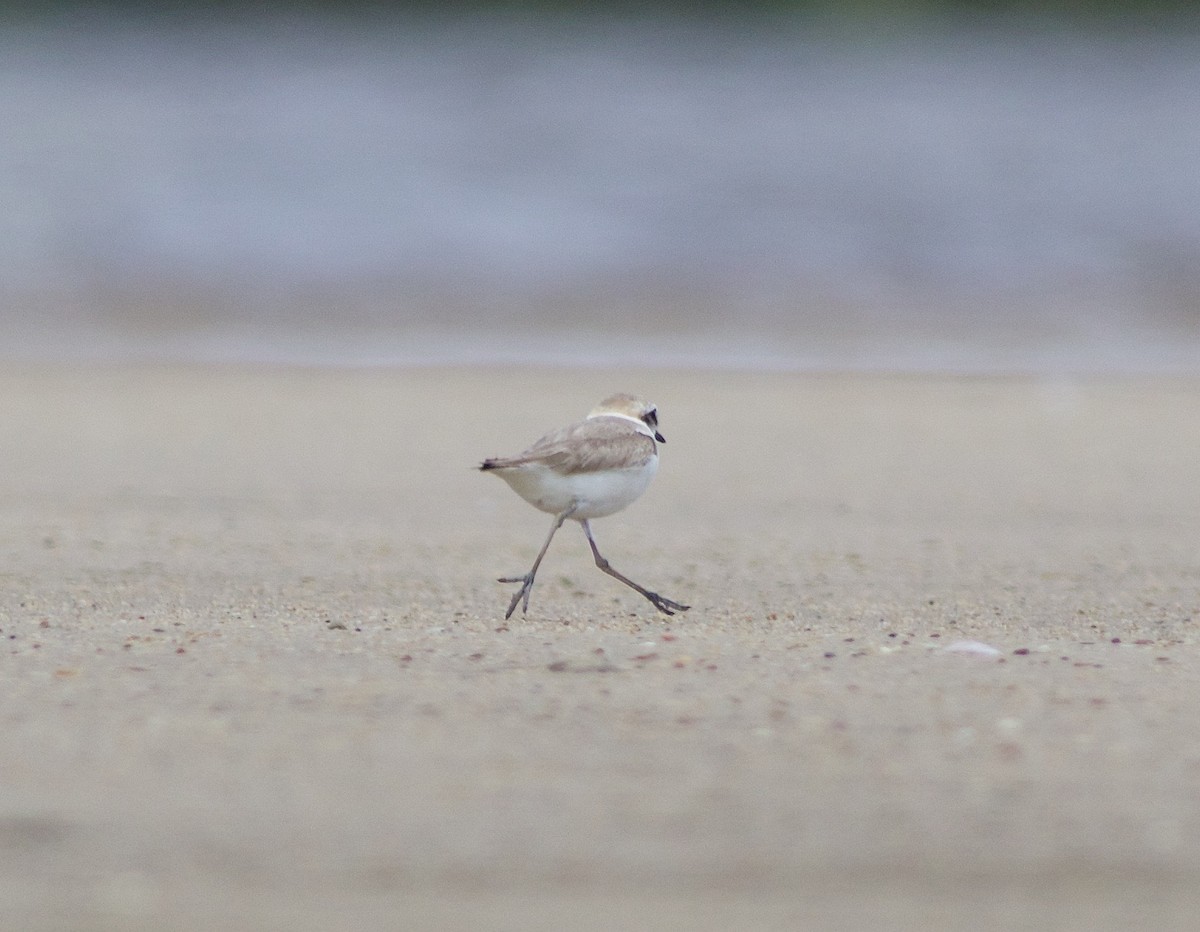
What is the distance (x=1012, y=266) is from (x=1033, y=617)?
39.1ft

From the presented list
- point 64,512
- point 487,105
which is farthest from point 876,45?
point 64,512

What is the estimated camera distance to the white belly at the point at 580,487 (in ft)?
A: 18.3

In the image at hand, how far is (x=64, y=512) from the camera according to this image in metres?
7.93

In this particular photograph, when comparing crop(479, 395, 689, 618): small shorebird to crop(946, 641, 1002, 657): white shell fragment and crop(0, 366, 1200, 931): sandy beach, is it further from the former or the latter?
crop(946, 641, 1002, 657): white shell fragment

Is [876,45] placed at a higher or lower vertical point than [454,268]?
higher

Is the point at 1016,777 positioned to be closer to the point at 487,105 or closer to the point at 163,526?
the point at 163,526

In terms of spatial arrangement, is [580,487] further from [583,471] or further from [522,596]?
[522,596]

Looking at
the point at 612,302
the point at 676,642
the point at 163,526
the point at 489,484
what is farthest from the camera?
the point at 612,302

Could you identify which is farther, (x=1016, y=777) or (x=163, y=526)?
(x=163, y=526)

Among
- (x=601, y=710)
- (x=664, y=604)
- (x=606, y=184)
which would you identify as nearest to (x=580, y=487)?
(x=664, y=604)

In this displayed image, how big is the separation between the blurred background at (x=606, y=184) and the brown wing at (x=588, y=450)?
28.6 feet

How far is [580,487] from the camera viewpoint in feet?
18.3

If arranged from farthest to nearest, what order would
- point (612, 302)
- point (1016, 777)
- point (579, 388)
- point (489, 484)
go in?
point (612, 302), point (579, 388), point (489, 484), point (1016, 777)

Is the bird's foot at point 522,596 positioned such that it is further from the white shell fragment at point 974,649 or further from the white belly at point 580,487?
the white shell fragment at point 974,649
